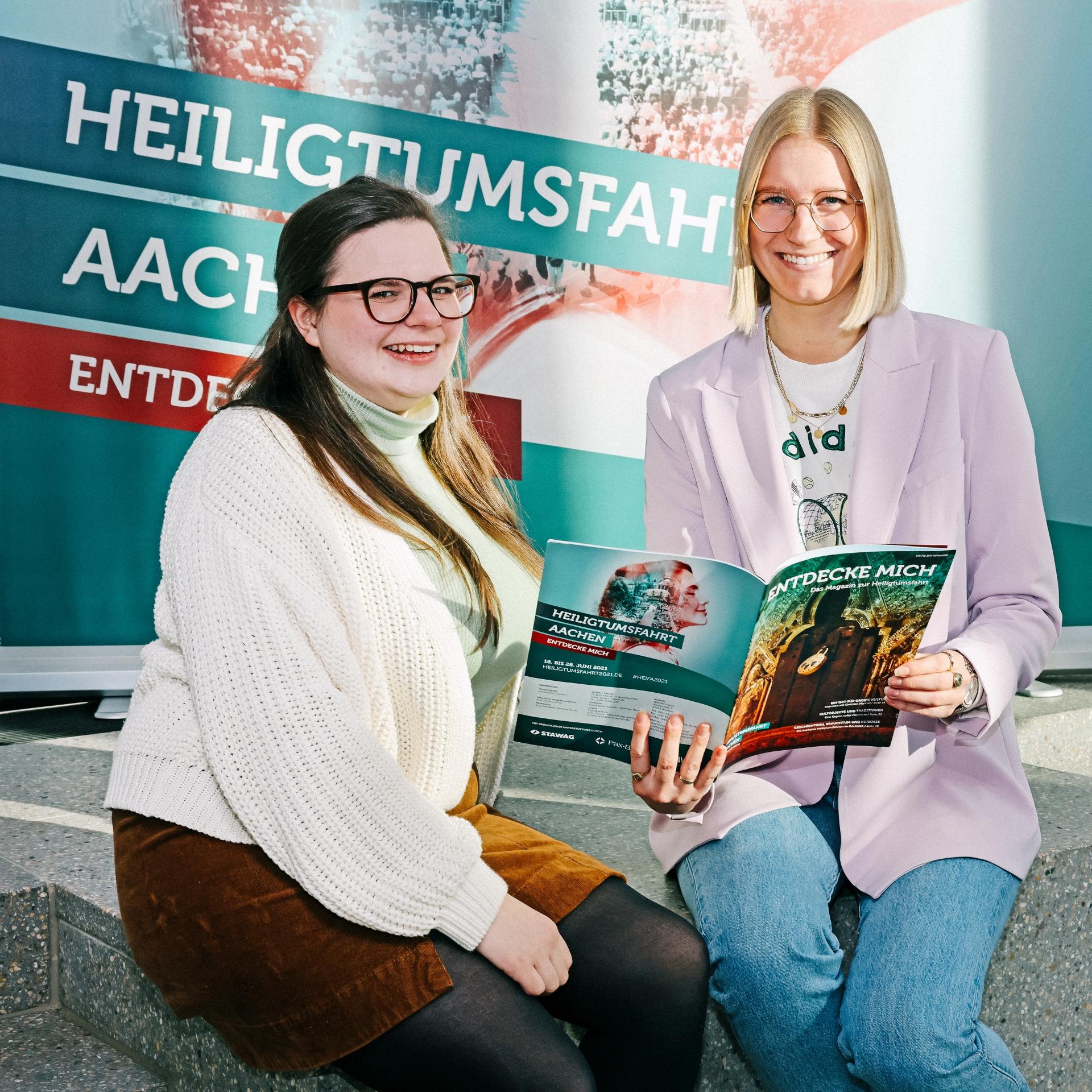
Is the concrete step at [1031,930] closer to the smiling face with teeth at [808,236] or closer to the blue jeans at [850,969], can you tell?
the blue jeans at [850,969]

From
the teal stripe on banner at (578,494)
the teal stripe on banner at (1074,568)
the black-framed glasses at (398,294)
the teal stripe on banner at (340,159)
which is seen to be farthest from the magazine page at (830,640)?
the teal stripe on banner at (1074,568)

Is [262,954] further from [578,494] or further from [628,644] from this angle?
[578,494]

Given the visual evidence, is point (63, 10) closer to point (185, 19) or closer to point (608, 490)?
point (185, 19)

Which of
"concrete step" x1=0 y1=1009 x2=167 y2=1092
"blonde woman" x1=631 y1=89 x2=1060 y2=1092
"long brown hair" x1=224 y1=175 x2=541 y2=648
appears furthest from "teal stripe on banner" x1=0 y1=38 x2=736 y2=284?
"concrete step" x1=0 y1=1009 x2=167 y2=1092

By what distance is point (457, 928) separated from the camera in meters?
1.27

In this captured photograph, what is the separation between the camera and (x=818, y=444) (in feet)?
5.85

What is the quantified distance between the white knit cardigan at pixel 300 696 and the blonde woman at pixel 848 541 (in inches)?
12.5

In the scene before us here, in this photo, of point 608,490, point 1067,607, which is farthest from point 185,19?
point 1067,607

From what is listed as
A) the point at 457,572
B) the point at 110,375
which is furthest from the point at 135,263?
the point at 457,572

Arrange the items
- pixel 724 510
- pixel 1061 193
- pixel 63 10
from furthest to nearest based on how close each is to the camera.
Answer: pixel 1061 193
pixel 63 10
pixel 724 510

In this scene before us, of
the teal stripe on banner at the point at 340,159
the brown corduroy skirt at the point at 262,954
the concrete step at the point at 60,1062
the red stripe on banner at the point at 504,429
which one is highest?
the teal stripe on banner at the point at 340,159

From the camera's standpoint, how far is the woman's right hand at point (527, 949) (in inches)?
50.6

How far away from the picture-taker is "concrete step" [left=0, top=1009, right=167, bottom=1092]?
5.46 ft

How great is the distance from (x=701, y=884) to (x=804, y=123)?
43.4 inches
